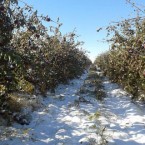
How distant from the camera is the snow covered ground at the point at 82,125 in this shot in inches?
282

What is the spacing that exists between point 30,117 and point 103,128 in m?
2.30

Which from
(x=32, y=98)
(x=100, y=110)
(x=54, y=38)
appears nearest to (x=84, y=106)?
(x=100, y=110)

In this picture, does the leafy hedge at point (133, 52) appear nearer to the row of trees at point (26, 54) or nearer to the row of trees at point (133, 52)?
the row of trees at point (133, 52)

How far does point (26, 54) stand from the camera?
28.4 ft

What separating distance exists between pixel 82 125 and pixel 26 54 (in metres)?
2.53

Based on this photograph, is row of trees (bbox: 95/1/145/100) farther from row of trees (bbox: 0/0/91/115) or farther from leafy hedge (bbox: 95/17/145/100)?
row of trees (bbox: 0/0/91/115)

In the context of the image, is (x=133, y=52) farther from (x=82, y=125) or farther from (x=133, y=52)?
(x=82, y=125)

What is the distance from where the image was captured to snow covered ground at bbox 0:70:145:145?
717 cm

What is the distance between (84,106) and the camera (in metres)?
11.3

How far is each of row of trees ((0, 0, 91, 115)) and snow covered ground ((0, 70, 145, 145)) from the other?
3.36ft

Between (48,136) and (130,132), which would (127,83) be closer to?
(130,132)

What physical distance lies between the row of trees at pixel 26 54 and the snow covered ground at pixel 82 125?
1025mm

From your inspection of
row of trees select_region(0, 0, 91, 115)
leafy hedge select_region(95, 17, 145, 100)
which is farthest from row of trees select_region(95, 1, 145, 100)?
row of trees select_region(0, 0, 91, 115)

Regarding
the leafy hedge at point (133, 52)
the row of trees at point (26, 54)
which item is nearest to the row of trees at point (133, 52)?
the leafy hedge at point (133, 52)
